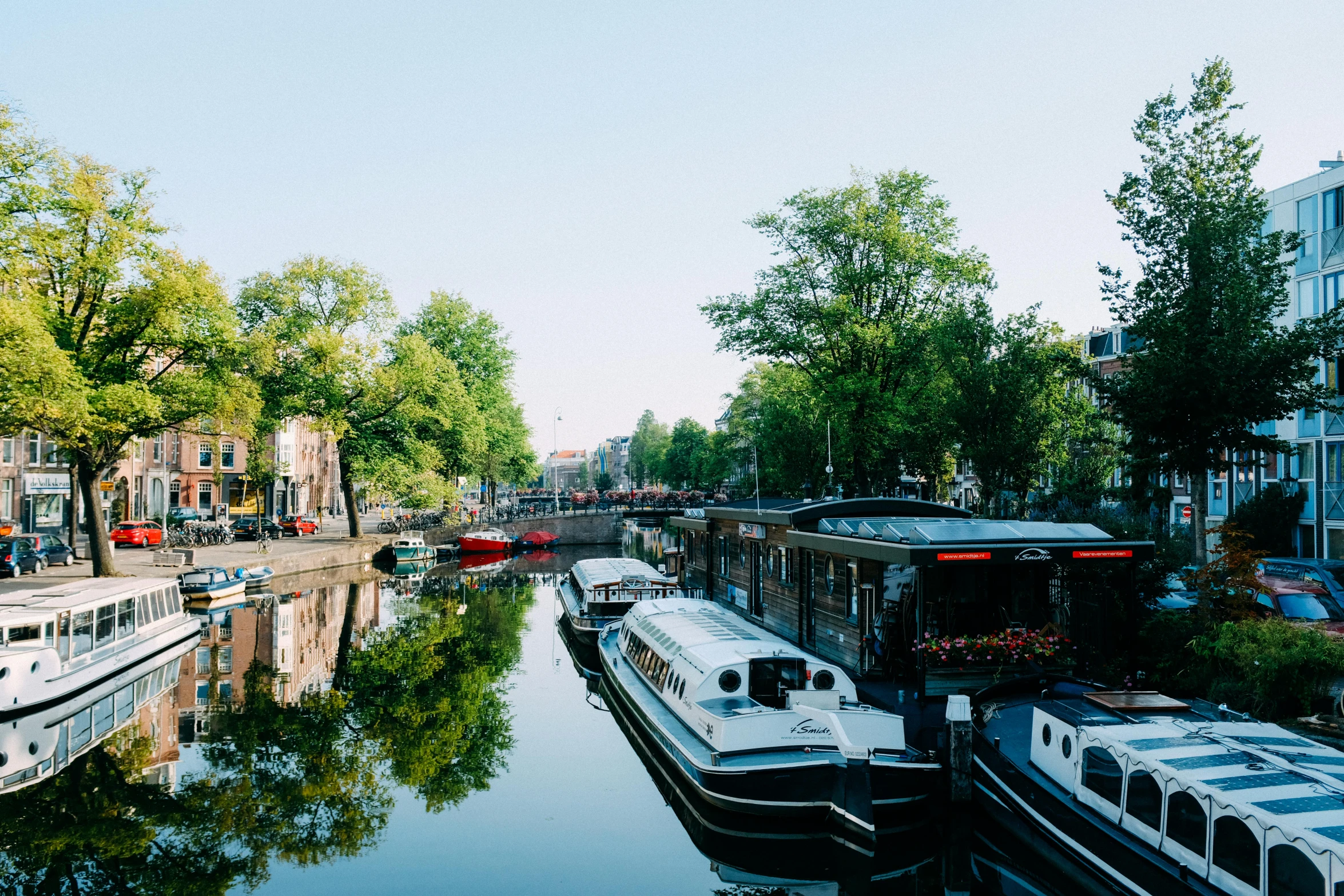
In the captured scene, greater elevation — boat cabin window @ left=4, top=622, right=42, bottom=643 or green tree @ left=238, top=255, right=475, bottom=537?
green tree @ left=238, top=255, right=475, bottom=537

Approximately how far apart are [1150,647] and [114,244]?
109 feet

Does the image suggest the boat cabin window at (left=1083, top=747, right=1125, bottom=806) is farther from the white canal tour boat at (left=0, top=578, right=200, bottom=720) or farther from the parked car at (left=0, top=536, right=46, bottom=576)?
the parked car at (left=0, top=536, right=46, bottom=576)

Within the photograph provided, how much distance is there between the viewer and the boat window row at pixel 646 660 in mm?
19797

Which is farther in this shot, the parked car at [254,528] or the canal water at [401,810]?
the parked car at [254,528]

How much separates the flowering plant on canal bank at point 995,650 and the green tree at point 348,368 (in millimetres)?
39152

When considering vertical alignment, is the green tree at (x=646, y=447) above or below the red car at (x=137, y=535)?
above

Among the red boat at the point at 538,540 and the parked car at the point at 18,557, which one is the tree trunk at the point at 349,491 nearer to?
the red boat at the point at 538,540

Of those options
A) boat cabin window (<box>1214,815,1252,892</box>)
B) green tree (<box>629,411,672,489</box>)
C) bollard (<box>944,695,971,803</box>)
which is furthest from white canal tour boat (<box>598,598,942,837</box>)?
green tree (<box>629,411,672,489</box>)

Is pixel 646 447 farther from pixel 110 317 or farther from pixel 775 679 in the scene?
pixel 775 679

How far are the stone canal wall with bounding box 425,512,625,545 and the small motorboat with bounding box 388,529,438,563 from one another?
498 inches

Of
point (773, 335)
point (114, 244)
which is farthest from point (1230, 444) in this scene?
point (114, 244)

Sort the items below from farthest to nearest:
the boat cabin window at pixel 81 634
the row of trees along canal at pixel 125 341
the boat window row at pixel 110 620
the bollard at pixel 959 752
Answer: the row of trees along canal at pixel 125 341, the boat cabin window at pixel 81 634, the boat window row at pixel 110 620, the bollard at pixel 959 752

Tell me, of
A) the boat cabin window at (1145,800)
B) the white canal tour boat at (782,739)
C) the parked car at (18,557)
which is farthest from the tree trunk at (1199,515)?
the parked car at (18,557)

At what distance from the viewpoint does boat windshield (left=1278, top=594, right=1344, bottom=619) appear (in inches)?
872
